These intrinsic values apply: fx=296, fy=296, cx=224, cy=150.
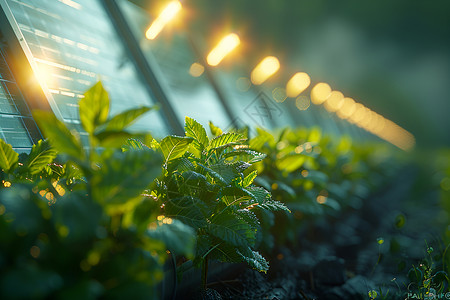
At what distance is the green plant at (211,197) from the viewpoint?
3.90 ft

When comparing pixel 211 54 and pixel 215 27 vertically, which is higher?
pixel 215 27

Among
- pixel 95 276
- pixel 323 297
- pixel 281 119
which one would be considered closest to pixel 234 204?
pixel 95 276

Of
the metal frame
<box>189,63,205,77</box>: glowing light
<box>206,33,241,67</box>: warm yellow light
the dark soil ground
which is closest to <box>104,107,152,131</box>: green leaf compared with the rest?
the dark soil ground

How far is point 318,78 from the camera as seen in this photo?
10.1m

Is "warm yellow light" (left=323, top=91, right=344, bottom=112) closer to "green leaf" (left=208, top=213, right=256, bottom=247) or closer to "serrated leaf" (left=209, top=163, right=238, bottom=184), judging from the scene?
"serrated leaf" (left=209, top=163, right=238, bottom=184)

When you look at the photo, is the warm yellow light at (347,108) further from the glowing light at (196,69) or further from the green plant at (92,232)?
the green plant at (92,232)

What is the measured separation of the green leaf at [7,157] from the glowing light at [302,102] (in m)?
8.13

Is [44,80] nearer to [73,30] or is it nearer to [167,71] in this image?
[73,30]

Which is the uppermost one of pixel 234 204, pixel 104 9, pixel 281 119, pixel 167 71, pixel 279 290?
pixel 104 9

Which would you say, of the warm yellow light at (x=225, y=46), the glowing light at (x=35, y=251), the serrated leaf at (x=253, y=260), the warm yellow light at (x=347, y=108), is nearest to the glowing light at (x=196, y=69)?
the warm yellow light at (x=225, y=46)

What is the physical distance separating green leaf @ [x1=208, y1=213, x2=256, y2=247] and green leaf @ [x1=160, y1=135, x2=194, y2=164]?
1.06 feet

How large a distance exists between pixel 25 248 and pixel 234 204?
831mm

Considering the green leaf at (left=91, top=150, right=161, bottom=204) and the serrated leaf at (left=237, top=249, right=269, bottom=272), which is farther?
the serrated leaf at (left=237, top=249, right=269, bottom=272)

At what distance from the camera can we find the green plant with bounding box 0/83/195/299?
654mm
